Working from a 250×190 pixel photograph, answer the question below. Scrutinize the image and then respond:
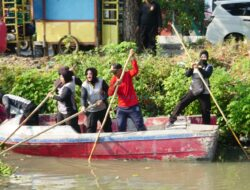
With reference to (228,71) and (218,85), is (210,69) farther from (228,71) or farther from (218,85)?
(228,71)

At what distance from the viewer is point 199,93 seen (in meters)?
12.3

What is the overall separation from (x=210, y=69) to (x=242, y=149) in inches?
61.3

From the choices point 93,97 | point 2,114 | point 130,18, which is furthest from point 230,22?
point 2,114

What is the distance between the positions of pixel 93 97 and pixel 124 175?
1.57 metres

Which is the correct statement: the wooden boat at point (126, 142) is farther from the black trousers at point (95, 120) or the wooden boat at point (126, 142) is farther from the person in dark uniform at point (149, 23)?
the person in dark uniform at point (149, 23)

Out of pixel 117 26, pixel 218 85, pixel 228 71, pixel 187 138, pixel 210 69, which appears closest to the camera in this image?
pixel 187 138

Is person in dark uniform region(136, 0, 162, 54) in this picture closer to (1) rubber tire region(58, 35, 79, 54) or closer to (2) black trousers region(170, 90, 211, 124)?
(1) rubber tire region(58, 35, 79, 54)

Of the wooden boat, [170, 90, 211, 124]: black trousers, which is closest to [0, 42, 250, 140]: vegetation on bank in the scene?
[170, 90, 211, 124]: black trousers

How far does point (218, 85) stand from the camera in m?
13.3

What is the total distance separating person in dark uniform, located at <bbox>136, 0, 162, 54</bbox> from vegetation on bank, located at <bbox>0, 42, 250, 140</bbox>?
5.49 feet

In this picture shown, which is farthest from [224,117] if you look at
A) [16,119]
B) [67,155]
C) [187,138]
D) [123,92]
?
[16,119]

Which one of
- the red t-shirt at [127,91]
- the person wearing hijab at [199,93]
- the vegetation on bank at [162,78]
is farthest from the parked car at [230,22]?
the red t-shirt at [127,91]

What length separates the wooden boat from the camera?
1157cm

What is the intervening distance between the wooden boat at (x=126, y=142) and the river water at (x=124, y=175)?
0.45 ft
